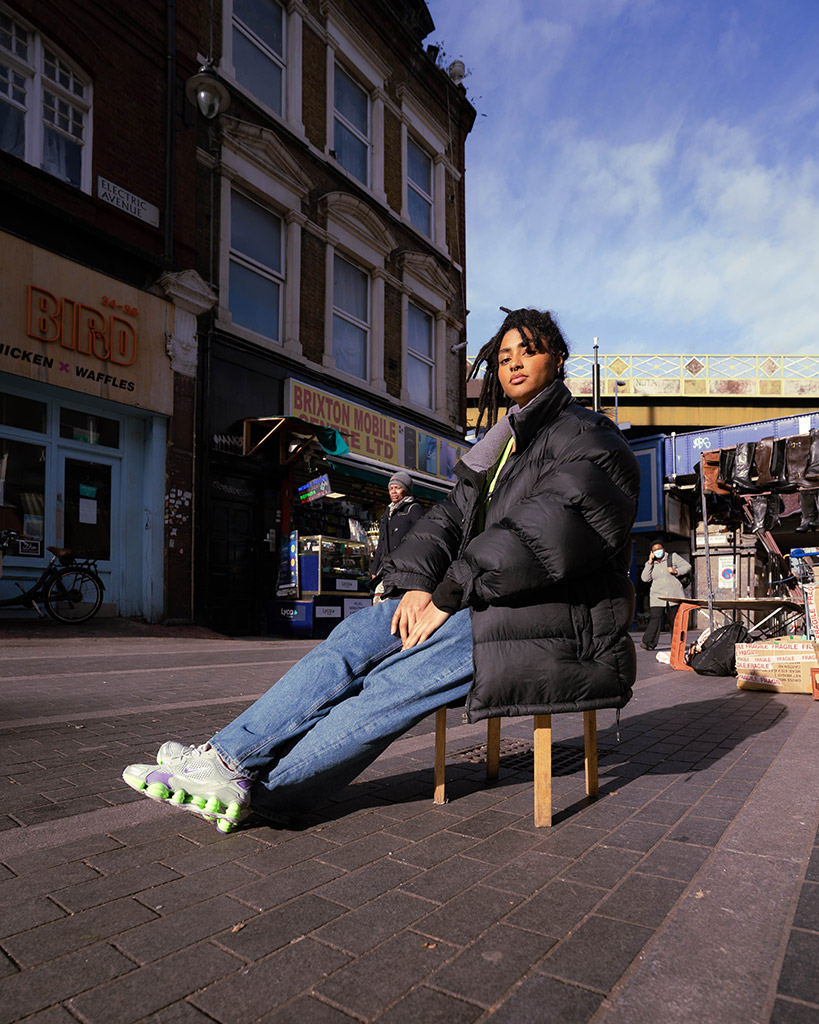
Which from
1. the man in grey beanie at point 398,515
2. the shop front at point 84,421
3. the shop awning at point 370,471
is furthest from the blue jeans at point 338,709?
the shop awning at point 370,471

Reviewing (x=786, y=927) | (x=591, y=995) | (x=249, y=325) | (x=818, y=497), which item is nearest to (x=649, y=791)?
(x=786, y=927)

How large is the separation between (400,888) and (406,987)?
1.69ft

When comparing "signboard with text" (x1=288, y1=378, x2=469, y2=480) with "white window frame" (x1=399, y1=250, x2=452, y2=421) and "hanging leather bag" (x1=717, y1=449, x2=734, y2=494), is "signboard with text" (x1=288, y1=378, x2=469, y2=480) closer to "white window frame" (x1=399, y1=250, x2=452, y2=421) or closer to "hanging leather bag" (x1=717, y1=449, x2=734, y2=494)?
"white window frame" (x1=399, y1=250, x2=452, y2=421)

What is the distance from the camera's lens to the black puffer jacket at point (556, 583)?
229cm

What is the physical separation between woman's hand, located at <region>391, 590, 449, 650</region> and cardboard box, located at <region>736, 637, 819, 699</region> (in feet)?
16.5

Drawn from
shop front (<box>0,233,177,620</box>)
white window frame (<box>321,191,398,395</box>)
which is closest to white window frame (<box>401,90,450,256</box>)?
white window frame (<box>321,191,398,395</box>)

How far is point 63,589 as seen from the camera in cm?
918

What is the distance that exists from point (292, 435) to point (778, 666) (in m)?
8.61

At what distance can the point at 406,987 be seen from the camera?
58.1 inches

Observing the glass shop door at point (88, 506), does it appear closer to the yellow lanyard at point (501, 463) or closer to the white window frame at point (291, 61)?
the white window frame at point (291, 61)

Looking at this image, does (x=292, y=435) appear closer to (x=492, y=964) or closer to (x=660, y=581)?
(x=660, y=581)

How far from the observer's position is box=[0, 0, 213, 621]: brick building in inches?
370

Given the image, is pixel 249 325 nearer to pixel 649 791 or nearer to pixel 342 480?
pixel 342 480

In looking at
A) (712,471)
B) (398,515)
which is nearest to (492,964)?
(398,515)
